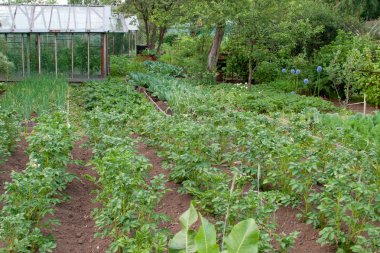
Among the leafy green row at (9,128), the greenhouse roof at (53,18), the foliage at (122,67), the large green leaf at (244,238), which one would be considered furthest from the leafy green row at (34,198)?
the foliage at (122,67)

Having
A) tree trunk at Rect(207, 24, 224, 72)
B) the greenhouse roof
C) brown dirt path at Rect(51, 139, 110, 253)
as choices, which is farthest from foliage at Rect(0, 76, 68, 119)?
tree trunk at Rect(207, 24, 224, 72)

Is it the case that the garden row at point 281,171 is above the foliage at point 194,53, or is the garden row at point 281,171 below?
below

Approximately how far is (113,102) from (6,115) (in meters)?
5.22

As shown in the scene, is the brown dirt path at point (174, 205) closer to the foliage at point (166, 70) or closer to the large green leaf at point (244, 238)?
the large green leaf at point (244, 238)

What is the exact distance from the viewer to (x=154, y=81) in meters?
15.8

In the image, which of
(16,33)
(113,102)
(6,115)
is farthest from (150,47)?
(6,115)

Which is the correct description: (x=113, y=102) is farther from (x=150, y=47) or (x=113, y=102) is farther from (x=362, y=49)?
(x=150, y=47)

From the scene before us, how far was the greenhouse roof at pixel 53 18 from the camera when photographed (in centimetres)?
1833

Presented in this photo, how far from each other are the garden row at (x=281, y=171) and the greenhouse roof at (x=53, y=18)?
31.8 ft

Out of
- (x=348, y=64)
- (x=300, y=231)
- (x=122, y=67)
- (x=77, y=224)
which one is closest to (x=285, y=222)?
(x=300, y=231)

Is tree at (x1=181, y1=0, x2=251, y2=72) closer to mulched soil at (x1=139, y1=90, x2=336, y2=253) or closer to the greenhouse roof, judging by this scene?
the greenhouse roof

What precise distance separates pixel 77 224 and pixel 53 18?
47.0ft

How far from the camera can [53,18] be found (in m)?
19.0

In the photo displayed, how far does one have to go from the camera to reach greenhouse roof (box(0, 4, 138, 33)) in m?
18.3
